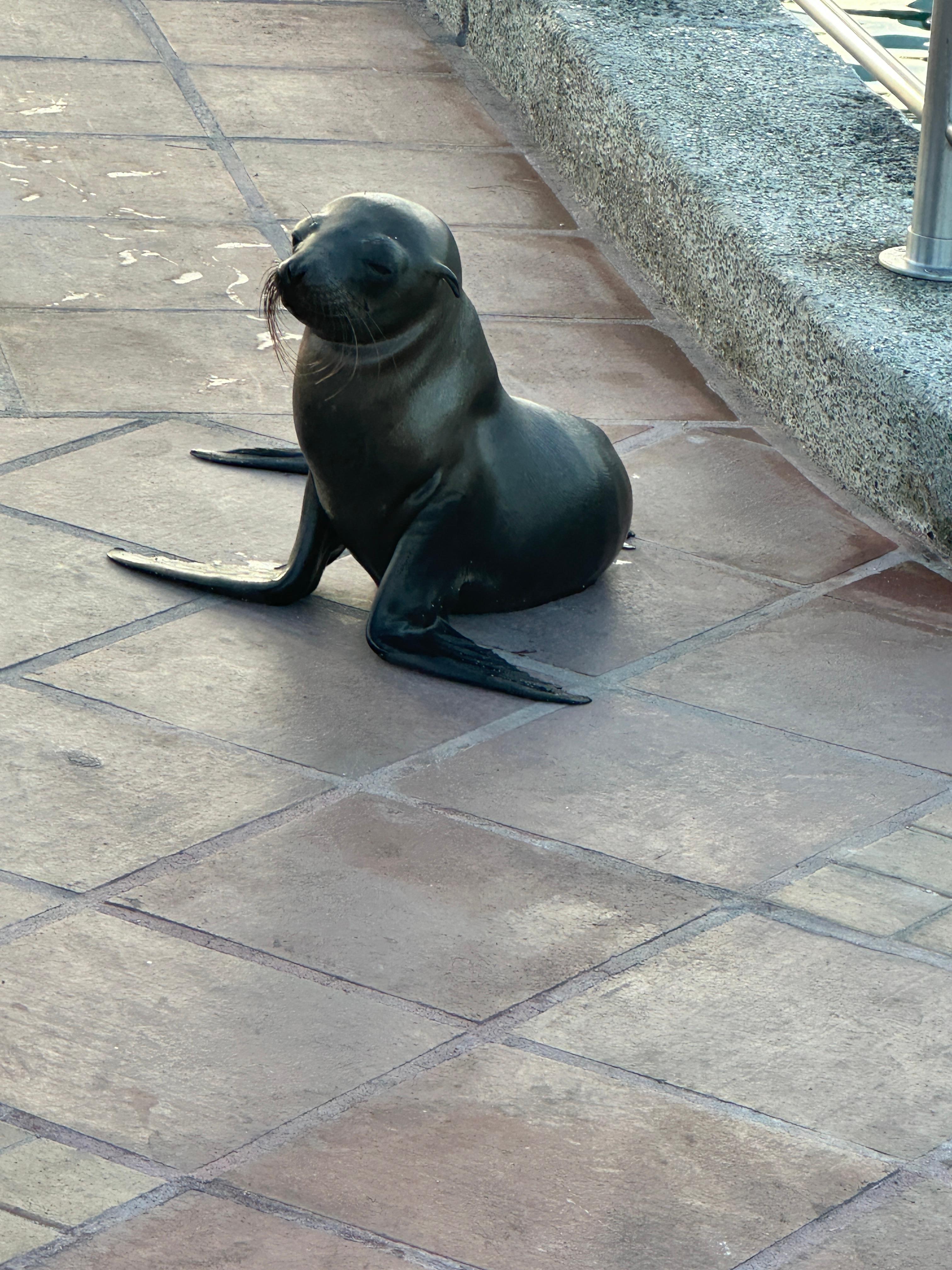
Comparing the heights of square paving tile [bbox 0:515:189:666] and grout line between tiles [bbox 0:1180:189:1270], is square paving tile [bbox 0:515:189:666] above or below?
above

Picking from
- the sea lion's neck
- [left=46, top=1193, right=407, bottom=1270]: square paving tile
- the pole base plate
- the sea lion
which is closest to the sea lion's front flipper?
the sea lion

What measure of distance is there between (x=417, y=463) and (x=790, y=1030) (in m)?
1.41

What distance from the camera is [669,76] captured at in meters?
6.14

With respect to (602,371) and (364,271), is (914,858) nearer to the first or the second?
(364,271)

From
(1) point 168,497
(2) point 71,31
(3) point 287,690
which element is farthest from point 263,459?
(2) point 71,31

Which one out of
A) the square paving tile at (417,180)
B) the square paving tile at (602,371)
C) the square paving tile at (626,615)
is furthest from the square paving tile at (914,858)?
the square paving tile at (417,180)

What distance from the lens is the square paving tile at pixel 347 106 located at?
6684 millimetres

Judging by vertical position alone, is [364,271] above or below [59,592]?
above

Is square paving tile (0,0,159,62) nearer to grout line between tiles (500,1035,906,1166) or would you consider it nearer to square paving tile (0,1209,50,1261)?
grout line between tiles (500,1035,906,1166)

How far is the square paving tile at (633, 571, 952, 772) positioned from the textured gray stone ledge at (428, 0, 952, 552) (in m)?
0.51

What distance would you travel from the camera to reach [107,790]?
319 centimetres

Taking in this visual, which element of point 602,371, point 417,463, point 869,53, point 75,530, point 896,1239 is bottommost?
point 896,1239

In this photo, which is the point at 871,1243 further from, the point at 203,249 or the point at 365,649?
the point at 203,249

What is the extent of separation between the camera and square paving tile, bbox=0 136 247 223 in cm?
586
